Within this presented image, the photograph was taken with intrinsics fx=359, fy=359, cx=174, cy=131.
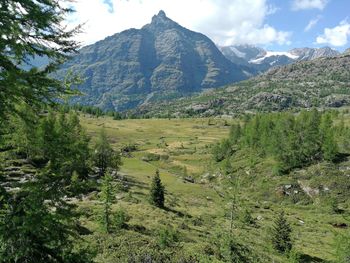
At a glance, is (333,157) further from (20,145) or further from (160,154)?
(20,145)

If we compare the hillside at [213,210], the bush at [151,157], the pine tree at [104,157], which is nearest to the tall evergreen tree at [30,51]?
the hillside at [213,210]

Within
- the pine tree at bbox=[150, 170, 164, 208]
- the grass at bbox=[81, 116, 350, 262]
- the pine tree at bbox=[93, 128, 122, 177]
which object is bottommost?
the grass at bbox=[81, 116, 350, 262]

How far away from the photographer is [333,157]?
104 meters

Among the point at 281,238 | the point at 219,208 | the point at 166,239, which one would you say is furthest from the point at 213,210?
the point at 166,239

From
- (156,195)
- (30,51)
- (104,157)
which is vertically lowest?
(156,195)

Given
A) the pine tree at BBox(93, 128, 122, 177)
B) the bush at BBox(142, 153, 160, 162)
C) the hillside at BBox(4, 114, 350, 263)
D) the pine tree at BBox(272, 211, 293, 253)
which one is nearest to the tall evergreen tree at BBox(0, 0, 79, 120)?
the hillside at BBox(4, 114, 350, 263)

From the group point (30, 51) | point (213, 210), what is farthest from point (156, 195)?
point (30, 51)

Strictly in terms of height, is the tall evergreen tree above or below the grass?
above

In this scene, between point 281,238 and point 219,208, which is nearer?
point 281,238

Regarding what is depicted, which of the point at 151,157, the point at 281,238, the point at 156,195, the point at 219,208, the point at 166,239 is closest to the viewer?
the point at 166,239

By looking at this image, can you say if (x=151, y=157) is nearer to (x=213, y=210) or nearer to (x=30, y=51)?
(x=213, y=210)

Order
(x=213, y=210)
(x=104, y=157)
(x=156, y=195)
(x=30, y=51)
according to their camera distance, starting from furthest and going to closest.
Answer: (x=104, y=157) < (x=213, y=210) < (x=156, y=195) < (x=30, y=51)

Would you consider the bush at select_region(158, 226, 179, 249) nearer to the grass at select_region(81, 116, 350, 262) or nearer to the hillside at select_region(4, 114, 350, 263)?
the hillside at select_region(4, 114, 350, 263)

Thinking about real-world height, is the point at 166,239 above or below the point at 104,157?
below
